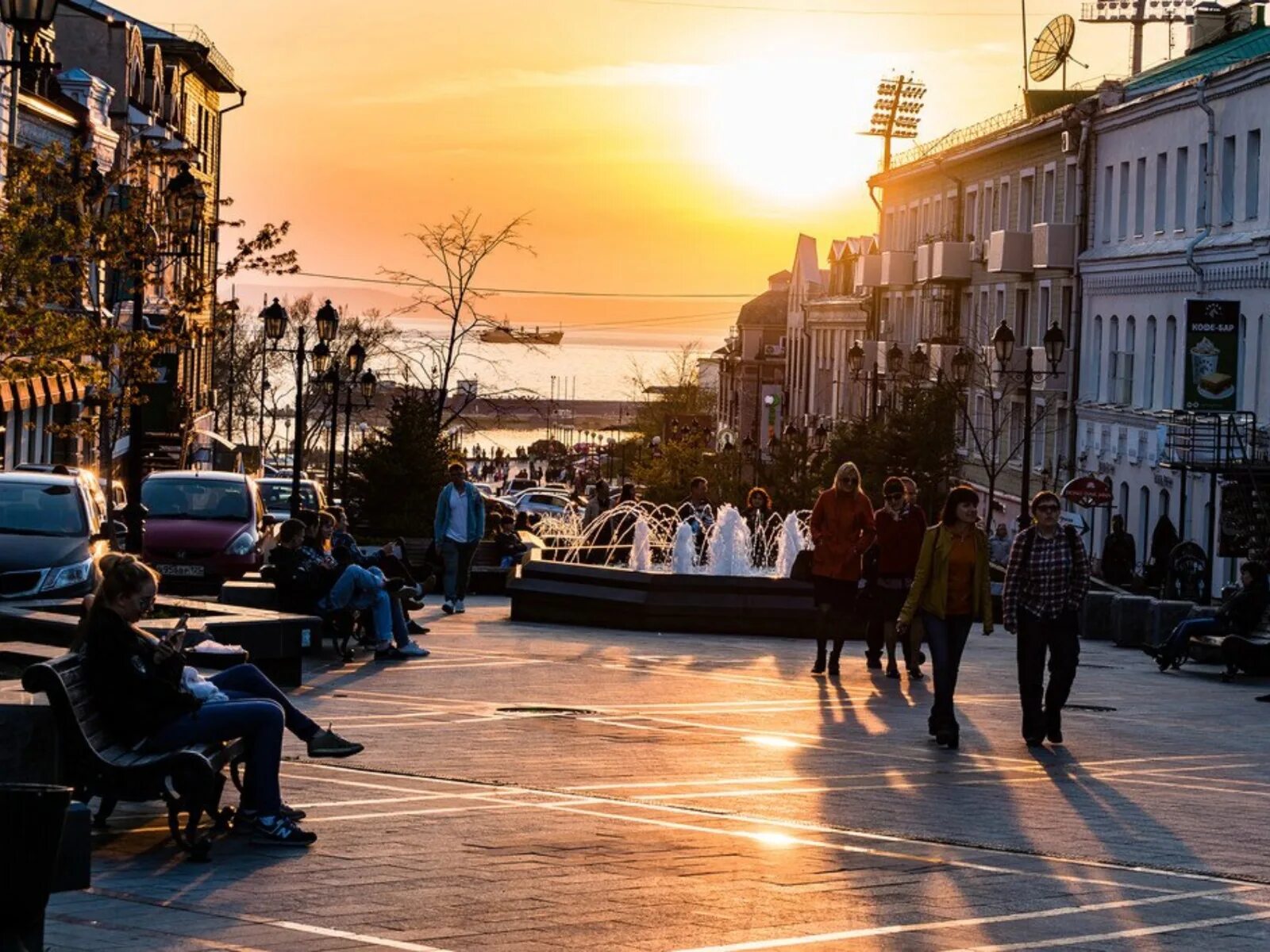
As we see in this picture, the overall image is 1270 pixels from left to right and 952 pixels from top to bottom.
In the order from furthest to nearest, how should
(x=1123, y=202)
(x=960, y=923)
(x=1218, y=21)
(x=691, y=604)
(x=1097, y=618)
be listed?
1. (x=1218, y=21)
2. (x=1123, y=202)
3. (x=1097, y=618)
4. (x=691, y=604)
5. (x=960, y=923)

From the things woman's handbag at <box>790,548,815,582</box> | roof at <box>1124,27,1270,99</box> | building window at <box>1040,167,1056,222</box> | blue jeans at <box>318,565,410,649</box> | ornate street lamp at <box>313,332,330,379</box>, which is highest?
roof at <box>1124,27,1270,99</box>

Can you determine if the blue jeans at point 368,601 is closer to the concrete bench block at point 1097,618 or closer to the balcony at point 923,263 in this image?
the concrete bench block at point 1097,618

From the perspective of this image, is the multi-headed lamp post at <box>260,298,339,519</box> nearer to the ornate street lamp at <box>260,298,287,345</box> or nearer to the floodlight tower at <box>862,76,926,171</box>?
the ornate street lamp at <box>260,298,287,345</box>

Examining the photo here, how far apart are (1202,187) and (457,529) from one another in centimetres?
2706

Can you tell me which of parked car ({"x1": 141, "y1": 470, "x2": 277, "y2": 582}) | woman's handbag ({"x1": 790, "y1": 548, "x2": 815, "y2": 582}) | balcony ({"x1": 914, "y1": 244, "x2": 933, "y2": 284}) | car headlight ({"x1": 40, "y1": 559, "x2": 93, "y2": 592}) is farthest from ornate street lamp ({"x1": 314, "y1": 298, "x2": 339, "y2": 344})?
balcony ({"x1": 914, "y1": 244, "x2": 933, "y2": 284})

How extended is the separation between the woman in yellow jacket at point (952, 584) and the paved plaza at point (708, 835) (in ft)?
2.41

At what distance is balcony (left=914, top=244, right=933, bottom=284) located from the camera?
7300 cm

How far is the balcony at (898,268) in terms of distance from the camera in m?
79.1

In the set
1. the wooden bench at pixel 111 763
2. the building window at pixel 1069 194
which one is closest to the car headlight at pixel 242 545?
the wooden bench at pixel 111 763

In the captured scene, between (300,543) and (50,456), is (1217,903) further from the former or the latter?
(50,456)

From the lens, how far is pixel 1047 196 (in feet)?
206

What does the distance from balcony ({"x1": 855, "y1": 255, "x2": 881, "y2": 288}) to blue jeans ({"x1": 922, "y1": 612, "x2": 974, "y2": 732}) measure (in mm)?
68815

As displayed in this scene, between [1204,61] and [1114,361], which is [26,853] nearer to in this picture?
[1114,361]

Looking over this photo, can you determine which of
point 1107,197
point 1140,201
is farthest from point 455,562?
point 1107,197
